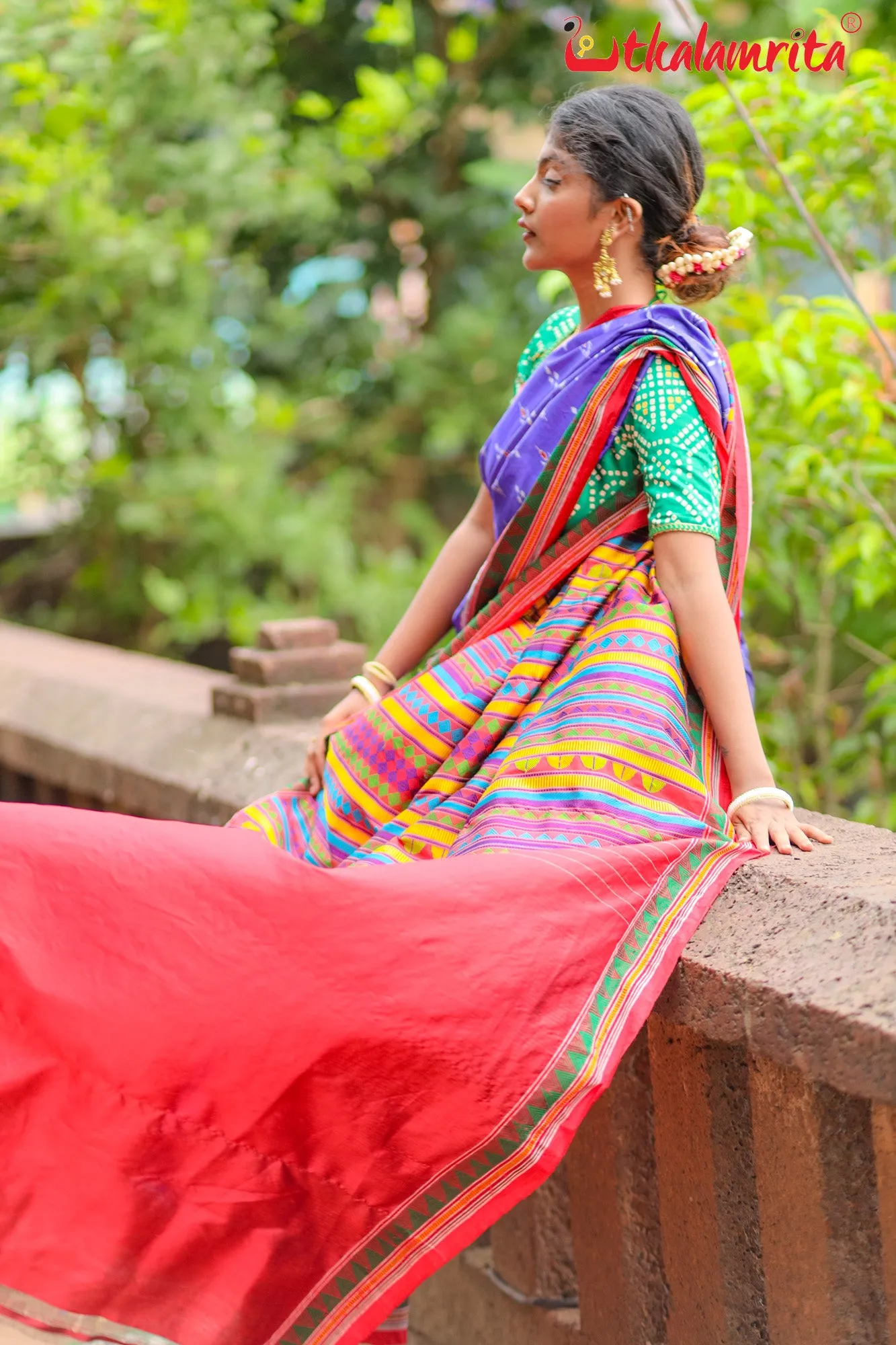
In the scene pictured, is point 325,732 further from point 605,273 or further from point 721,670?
point 605,273

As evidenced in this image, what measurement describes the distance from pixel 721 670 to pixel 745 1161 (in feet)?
1.84

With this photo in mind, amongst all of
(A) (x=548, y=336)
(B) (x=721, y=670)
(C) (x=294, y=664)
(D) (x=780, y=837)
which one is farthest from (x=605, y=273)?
(C) (x=294, y=664)

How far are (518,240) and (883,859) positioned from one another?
16.6 ft

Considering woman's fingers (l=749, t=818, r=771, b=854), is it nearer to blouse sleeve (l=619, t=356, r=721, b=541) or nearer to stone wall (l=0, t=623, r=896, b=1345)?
stone wall (l=0, t=623, r=896, b=1345)

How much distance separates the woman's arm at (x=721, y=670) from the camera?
1.67 metres

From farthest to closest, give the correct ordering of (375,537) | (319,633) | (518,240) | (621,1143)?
1. (375,537)
2. (518,240)
3. (319,633)
4. (621,1143)

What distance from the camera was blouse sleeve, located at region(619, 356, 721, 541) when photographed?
170cm

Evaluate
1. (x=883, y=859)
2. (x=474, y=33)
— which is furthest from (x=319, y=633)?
Answer: (x=474, y=33)

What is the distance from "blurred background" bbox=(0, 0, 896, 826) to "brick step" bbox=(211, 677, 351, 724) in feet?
3.29

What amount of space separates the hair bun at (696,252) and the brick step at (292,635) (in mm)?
1245

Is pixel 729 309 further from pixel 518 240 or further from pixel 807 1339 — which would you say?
pixel 518 240

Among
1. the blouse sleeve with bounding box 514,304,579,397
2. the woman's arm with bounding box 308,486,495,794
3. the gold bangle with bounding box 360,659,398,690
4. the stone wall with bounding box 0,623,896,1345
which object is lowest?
the stone wall with bounding box 0,623,896,1345

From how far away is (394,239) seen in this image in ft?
20.7

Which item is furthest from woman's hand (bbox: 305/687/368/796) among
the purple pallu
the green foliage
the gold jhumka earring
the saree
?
the green foliage
